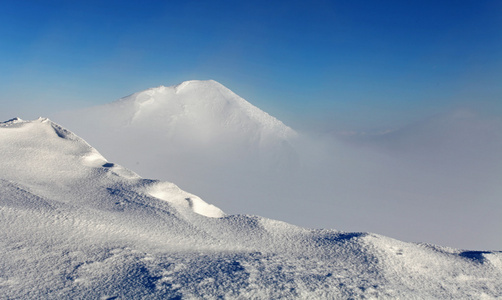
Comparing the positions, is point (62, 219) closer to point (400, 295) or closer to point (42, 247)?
point (42, 247)

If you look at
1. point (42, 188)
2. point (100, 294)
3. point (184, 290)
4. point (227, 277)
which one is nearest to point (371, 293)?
point (227, 277)

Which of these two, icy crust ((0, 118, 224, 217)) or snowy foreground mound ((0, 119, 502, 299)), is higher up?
icy crust ((0, 118, 224, 217))

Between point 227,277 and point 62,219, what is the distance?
2639 millimetres

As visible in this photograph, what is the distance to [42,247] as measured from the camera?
4.13 meters

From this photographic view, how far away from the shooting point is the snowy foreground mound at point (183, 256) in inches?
134

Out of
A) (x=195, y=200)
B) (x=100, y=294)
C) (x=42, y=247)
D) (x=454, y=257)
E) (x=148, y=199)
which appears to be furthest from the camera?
(x=195, y=200)

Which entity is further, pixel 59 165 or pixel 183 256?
pixel 59 165

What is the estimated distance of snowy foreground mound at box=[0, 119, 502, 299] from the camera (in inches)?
134

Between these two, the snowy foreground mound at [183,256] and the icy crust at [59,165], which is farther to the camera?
the icy crust at [59,165]

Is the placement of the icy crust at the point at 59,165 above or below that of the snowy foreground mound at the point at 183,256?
above

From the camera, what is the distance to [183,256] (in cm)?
420

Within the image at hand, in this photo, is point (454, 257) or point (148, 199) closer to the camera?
point (454, 257)

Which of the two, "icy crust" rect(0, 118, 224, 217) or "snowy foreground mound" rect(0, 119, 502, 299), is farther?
"icy crust" rect(0, 118, 224, 217)

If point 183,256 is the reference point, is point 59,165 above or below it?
above
